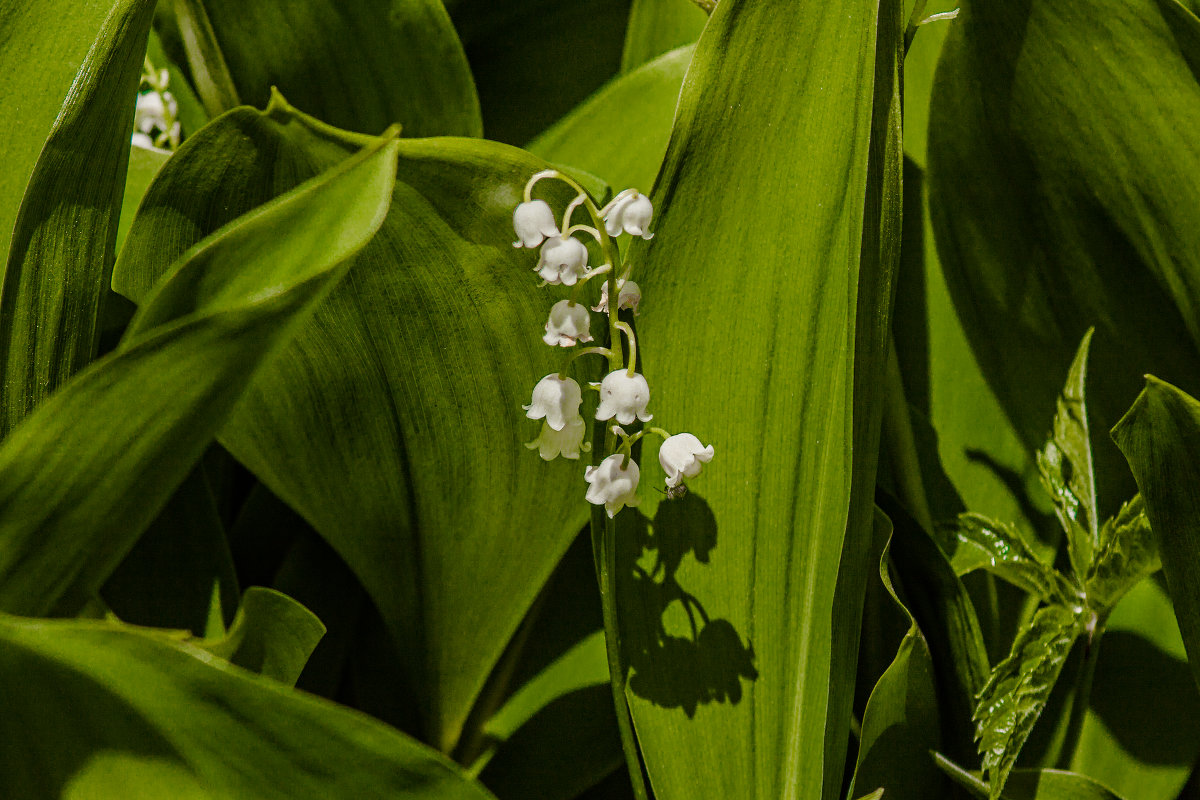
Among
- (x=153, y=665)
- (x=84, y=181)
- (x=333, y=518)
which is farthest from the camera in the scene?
(x=333, y=518)

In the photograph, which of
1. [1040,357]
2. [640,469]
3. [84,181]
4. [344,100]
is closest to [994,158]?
[1040,357]

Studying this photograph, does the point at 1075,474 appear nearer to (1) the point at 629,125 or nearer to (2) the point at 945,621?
(2) the point at 945,621

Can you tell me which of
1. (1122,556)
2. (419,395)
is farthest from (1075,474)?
(419,395)

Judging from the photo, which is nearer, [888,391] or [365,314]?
[365,314]

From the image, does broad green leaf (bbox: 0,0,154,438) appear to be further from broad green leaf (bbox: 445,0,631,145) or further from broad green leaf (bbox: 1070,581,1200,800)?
broad green leaf (bbox: 1070,581,1200,800)

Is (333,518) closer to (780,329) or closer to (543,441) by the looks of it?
(543,441)

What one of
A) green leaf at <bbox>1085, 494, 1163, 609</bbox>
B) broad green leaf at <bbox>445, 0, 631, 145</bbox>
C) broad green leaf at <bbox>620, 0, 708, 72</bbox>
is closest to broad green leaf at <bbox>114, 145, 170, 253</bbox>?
broad green leaf at <bbox>445, 0, 631, 145</bbox>

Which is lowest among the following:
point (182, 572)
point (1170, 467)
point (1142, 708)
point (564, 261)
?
point (1142, 708)

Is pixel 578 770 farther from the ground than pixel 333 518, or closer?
closer
